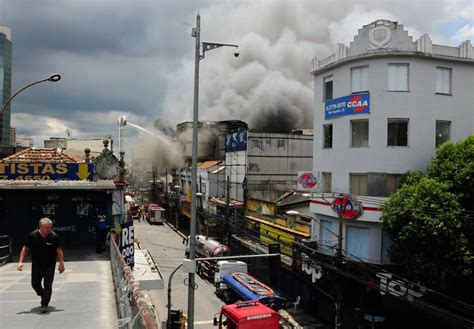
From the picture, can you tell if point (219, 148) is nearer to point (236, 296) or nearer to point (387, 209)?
point (236, 296)

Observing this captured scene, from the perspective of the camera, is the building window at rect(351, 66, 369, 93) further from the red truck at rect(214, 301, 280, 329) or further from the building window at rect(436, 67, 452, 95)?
the red truck at rect(214, 301, 280, 329)

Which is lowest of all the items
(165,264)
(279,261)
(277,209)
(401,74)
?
(165,264)

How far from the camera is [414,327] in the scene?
21.1 metres

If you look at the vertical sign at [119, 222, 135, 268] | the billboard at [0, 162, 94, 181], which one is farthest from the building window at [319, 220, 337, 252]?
the billboard at [0, 162, 94, 181]

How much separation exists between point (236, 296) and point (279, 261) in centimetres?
377

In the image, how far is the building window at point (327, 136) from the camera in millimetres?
25500

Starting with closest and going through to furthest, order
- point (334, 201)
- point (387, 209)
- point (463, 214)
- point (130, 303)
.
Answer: point (130, 303) → point (463, 214) → point (387, 209) → point (334, 201)

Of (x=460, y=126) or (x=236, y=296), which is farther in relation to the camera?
(x=236, y=296)

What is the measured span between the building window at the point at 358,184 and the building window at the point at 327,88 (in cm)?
546

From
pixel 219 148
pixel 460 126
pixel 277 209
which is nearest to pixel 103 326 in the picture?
pixel 460 126

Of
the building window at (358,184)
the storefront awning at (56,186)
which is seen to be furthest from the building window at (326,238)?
the storefront awning at (56,186)

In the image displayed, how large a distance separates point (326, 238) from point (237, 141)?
75.6ft

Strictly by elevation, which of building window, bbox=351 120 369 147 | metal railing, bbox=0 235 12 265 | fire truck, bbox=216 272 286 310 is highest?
building window, bbox=351 120 369 147

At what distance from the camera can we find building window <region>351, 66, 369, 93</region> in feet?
75.2
